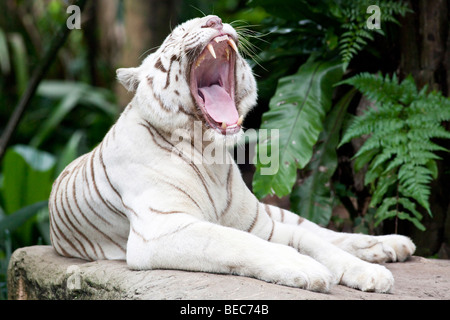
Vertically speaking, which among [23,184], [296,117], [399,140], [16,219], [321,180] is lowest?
[16,219]

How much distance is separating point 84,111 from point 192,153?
21.7 ft

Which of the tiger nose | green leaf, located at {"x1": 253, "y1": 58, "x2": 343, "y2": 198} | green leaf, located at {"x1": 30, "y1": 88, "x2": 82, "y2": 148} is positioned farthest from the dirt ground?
green leaf, located at {"x1": 30, "y1": 88, "x2": 82, "y2": 148}

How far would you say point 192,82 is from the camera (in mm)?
2574

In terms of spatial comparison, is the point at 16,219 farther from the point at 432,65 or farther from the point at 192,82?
the point at 432,65

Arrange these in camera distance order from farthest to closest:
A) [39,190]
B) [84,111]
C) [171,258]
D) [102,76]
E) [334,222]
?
[102,76], [84,111], [39,190], [334,222], [171,258]

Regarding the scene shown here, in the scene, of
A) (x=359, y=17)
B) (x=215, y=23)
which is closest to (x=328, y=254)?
(x=215, y=23)

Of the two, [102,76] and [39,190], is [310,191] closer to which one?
[39,190]

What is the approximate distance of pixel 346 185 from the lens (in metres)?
4.13

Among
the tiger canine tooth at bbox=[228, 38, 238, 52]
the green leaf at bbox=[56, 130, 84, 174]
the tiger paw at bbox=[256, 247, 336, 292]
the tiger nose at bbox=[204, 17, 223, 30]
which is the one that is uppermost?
the tiger nose at bbox=[204, 17, 223, 30]

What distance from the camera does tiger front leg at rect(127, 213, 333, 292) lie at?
81.9 inches

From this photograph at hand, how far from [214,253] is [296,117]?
175 cm

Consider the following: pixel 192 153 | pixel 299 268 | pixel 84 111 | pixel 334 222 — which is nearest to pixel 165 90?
pixel 192 153

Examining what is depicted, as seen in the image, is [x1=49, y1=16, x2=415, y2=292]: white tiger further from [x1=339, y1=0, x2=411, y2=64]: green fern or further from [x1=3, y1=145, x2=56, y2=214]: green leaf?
[x1=3, y1=145, x2=56, y2=214]: green leaf

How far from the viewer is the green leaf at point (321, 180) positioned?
379 cm
